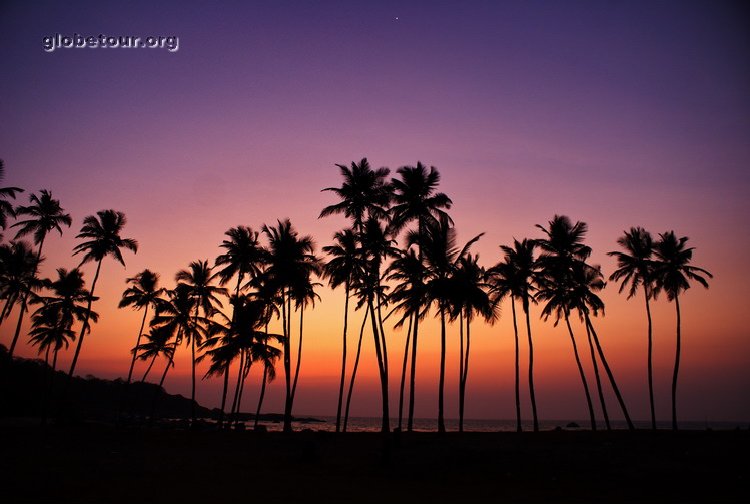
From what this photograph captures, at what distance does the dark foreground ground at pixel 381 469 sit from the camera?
16344mm

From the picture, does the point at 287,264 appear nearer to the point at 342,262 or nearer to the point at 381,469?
the point at 342,262

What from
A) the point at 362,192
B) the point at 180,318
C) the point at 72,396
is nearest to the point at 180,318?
the point at 180,318

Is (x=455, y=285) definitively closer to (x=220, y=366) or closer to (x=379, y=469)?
(x=379, y=469)

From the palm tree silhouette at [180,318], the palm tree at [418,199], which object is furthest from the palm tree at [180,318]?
the palm tree at [418,199]

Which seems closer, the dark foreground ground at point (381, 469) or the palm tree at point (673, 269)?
the dark foreground ground at point (381, 469)

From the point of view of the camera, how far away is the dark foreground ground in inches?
643

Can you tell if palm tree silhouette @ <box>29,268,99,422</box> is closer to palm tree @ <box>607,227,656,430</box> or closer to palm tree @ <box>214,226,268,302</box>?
palm tree @ <box>214,226,268,302</box>

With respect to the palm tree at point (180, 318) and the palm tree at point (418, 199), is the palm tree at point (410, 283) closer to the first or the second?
the palm tree at point (418, 199)

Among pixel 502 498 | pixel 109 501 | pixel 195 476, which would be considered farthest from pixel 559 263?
pixel 109 501

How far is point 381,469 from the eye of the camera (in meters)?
23.4

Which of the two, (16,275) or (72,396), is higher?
(16,275)

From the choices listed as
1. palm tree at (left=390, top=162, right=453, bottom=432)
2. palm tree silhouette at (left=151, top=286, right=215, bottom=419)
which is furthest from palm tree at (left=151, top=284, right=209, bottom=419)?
palm tree at (left=390, top=162, right=453, bottom=432)

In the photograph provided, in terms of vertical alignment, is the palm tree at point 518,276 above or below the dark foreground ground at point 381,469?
above

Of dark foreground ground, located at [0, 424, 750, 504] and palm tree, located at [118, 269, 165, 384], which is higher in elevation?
palm tree, located at [118, 269, 165, 384]
